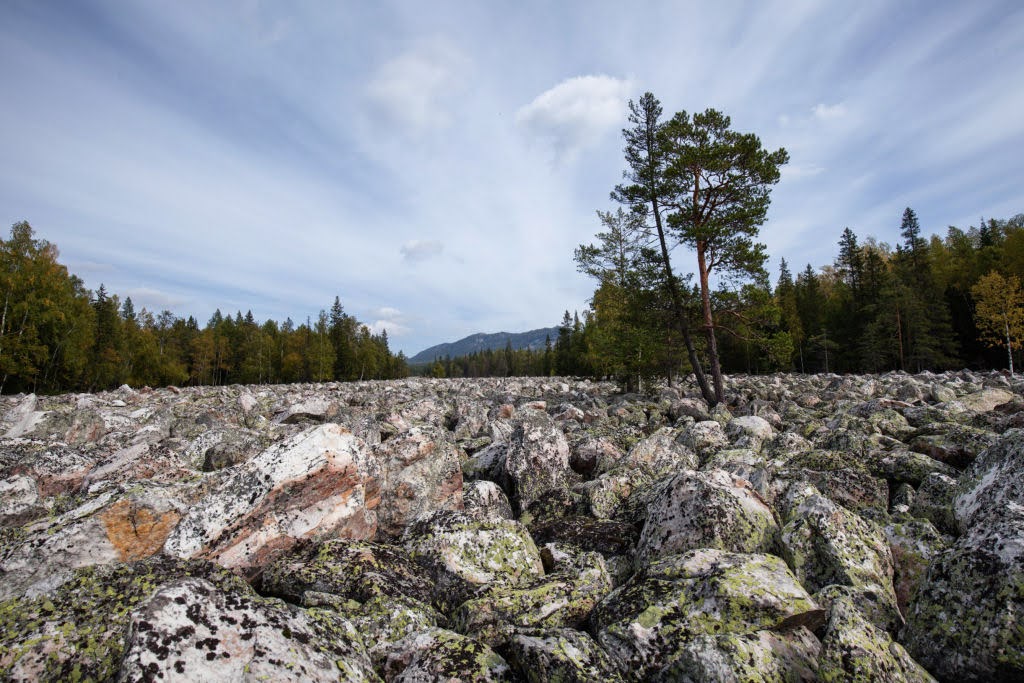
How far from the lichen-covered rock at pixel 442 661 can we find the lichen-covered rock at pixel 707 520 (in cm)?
203

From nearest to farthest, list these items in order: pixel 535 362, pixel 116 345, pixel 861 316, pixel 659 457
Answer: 1. pixel 659 457
2. pixel 116 345
3. pixel 861 316
4. pixel 535 362

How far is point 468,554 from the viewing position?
171 inches

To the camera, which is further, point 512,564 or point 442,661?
point 512,564

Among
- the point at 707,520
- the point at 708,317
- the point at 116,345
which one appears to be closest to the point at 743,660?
the point at 707,520

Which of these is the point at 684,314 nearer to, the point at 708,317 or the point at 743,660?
the point at 708,317

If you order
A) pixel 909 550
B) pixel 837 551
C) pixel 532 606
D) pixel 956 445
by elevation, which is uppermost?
pixel 956 445

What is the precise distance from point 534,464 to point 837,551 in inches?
147

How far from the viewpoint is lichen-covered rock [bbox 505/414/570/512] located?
21.2 feet

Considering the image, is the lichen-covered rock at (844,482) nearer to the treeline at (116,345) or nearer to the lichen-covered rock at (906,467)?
the lichen-covered rock at (906,467)

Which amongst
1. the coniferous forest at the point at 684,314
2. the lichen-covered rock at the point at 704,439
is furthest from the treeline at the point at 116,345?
the lichen-covered rock at the point at 704,439

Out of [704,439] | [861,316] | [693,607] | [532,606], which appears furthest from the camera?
[861,316]

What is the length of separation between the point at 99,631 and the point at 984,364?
247 feet

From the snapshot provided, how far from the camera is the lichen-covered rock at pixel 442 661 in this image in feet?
9.12

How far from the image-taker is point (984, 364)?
173 feet
